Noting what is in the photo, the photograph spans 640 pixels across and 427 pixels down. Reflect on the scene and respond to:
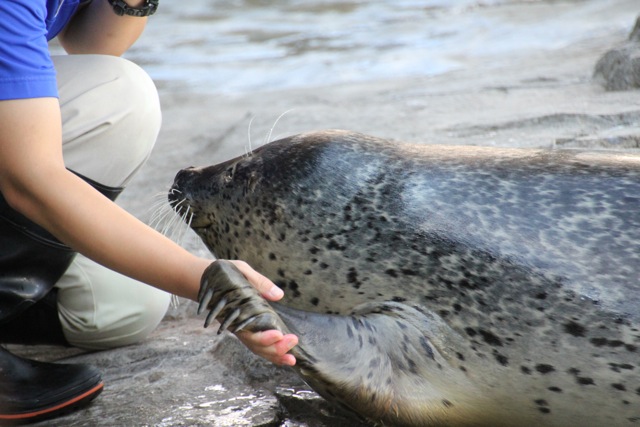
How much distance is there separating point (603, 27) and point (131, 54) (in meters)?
→ 4.82

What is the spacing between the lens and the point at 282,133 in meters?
5.39

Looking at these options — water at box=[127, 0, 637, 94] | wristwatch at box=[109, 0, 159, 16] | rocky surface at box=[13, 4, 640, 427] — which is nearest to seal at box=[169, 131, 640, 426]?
rocky surface at box=[13, 4, 640, 427]

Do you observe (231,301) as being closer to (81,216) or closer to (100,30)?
(81,216)

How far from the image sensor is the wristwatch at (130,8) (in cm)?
323

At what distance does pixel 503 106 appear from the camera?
222 inches

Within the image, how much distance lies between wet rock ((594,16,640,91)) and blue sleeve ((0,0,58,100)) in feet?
13.2

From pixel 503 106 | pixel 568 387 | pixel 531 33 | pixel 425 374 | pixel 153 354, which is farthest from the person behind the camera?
pixel 531 33

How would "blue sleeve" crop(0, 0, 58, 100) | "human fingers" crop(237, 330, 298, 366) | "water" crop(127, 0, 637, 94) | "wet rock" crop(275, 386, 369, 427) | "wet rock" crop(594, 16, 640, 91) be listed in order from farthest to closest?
"water" crop(127, 0, 637, 94) < "wet rock" crop(594, 16, 640, 91) < "wet rock" crop(275, 386, 369, 427) < "blue sleeve" crop(0, 0, 58, 100) < "human fingers" crop(237, 330, 298, 366)

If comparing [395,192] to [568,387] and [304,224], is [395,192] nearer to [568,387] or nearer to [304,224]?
[304,224]

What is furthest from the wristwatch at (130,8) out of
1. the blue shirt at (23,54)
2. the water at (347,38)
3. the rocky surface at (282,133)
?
the water at (347,38)

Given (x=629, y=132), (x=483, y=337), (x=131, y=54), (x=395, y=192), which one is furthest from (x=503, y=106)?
(x=131, y=54)

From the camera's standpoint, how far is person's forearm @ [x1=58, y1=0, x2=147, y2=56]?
10.8ft

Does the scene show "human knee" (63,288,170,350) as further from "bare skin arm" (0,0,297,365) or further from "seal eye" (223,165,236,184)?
"bare skin arm" (0,0,297,365)

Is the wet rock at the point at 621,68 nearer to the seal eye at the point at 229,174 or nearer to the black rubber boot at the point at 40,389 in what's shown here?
the seal eye at the point at 229,174
